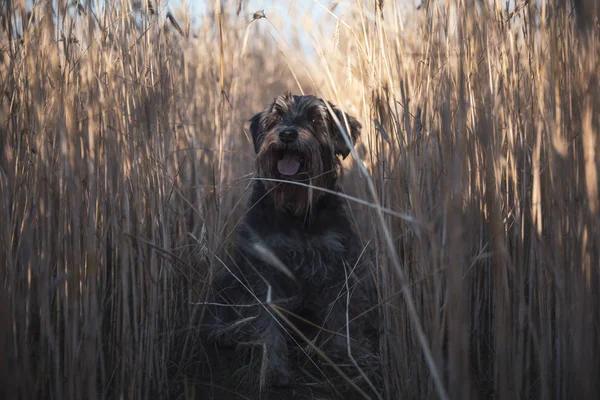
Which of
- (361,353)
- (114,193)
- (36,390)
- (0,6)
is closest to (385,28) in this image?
(114,193)

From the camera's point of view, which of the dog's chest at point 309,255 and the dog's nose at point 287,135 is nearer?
the dog's chest at point 309,255

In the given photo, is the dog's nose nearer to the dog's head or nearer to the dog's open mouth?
the dog's head

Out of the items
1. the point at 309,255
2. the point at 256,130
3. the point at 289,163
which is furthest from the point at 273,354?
the point at 256,130

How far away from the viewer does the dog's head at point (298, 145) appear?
3076 millimetres

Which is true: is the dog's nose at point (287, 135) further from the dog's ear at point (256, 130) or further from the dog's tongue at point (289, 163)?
the dog's ear at point (256, 130)

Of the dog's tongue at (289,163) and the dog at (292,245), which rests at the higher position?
the dog's tongue at (289,163)

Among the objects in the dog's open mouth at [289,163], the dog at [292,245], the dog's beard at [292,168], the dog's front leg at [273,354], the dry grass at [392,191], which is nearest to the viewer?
the dry grass at [392,191]

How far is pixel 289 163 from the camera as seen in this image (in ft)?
10.5

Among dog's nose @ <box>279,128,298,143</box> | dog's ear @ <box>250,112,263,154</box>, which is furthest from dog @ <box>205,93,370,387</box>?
dog's ear @ <box>250,112,263,154</box>

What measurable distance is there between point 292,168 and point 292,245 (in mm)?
535

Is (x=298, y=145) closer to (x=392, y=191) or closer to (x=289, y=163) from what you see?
(x=289, y=163)

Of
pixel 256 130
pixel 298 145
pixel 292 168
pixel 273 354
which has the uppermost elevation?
pixel 256 130

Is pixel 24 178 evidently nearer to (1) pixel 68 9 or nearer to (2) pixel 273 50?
(1) pixel 68 9

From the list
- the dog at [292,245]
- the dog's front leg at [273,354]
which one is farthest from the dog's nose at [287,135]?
the dog's front leg at [273,354]
